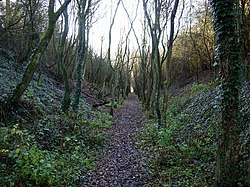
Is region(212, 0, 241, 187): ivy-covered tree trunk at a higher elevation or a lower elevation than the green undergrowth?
higher

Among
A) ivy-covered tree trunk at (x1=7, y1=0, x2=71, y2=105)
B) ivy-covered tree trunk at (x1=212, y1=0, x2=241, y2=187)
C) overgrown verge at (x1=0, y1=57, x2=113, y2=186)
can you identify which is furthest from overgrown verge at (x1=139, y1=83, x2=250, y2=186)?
ivy-covered tree trunk at (x1=7, y1=0, x2=71, y2=105)

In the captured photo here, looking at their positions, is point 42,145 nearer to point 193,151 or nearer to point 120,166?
point 120,166

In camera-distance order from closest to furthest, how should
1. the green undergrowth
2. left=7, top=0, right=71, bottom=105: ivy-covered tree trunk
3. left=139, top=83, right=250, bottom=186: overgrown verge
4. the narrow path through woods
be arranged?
the green undergrowth
left=139, top=83, right=250, bottom=186: overgrown verge
the narrow path through woods
left=7, top=0, right=71, bottom=105: ivy-covered tree trunk

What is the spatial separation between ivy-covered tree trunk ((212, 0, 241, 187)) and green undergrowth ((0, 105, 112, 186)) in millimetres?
3667

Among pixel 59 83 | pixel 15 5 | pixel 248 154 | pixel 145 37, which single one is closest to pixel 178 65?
pixel 145 37

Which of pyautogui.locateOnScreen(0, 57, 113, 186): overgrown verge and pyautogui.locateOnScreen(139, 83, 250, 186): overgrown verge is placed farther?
pyautogui.locateOnScreen(139, 83, 250, 186): overgrown verge

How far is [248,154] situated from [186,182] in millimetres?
1640

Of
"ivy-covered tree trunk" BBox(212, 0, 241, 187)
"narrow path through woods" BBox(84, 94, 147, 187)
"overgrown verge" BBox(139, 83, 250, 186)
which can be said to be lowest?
"narrow path through woods" BBox(84, 94, 147, 187)

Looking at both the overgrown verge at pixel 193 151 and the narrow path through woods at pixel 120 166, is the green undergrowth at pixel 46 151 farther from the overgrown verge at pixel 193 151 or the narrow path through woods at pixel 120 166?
the overgrown verge at pixel 193 151

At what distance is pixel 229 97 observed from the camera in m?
5.42

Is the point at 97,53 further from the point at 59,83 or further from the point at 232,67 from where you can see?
the point at 232,67

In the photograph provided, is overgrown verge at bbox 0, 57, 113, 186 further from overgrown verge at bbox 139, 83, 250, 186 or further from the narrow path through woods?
overgrown verge at bbox 139, 83, 250, 186

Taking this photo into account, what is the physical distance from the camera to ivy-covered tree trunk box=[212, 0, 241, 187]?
5.35 metres

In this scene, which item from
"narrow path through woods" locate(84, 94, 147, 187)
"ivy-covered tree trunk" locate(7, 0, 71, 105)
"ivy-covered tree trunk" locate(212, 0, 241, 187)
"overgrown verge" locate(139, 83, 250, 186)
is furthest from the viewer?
"ivy-covered tree trunk" locate(7, 0, 71, 105)
